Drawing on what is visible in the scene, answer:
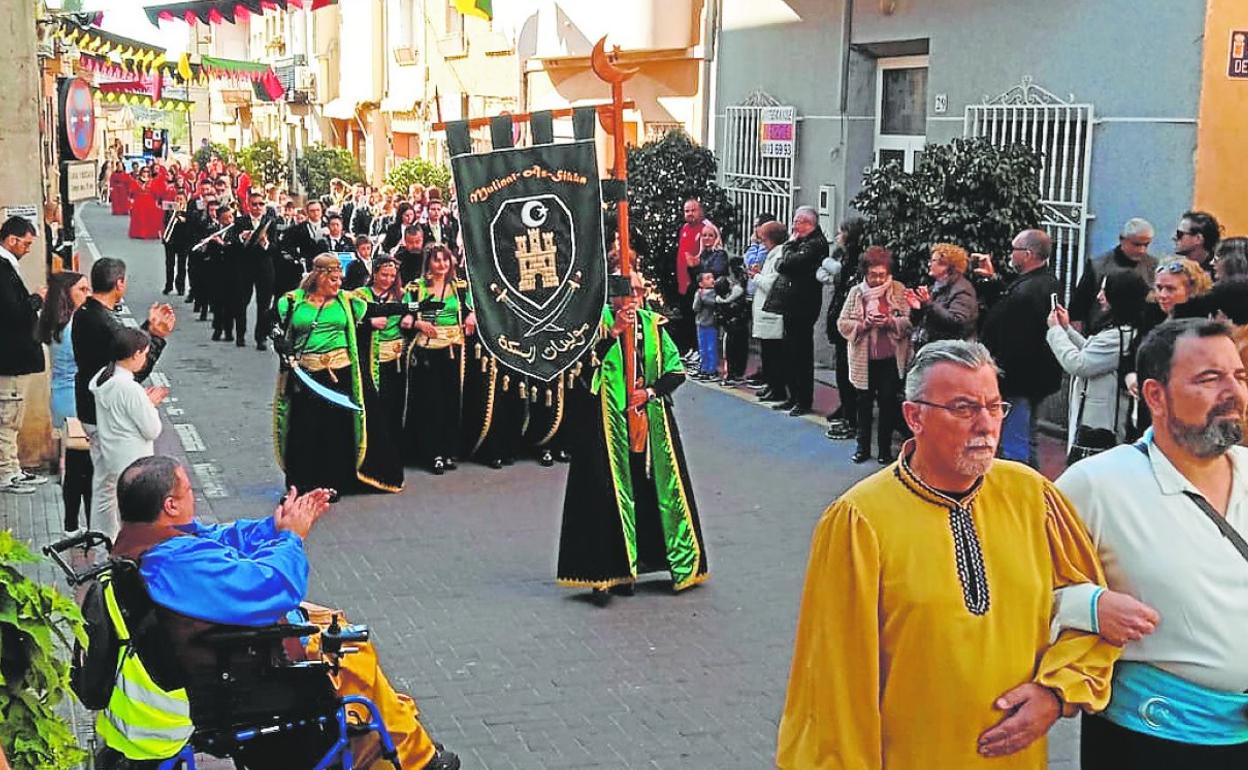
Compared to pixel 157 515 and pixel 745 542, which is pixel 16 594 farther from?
Result: pixel 745 542

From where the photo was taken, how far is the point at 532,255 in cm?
830

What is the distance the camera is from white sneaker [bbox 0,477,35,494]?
10945 millimetres

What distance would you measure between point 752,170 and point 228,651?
1454cm

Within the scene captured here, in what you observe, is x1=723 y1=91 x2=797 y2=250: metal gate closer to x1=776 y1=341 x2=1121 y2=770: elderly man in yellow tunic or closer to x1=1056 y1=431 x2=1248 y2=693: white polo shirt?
x1=1056 y1=431 x2=1248 y2=693: white polo shirt

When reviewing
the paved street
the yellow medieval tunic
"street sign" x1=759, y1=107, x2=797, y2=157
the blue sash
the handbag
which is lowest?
the paved street

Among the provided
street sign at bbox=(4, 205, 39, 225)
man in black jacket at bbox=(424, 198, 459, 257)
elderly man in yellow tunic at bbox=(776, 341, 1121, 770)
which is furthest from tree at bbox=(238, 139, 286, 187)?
elderly man in yellow tunic at bbox=(776, 341, 1121, 770)

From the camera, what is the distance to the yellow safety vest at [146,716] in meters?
5.07

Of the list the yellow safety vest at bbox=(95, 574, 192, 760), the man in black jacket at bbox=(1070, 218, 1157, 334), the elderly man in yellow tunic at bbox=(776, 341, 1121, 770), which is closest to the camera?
the elderly man in yellow tunic at bbox=(776, 341, 1121, 770)

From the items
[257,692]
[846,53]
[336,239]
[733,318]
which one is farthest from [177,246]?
[257,692]

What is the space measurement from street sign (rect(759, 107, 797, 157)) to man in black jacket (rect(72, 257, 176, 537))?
9.93 meters

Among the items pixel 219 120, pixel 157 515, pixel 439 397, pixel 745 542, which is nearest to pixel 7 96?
pixel 439 397

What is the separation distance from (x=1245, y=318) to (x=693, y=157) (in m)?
11.2

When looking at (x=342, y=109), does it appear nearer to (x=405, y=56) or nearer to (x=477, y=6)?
(x=405, y=56)

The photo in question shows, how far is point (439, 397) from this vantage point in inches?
481
